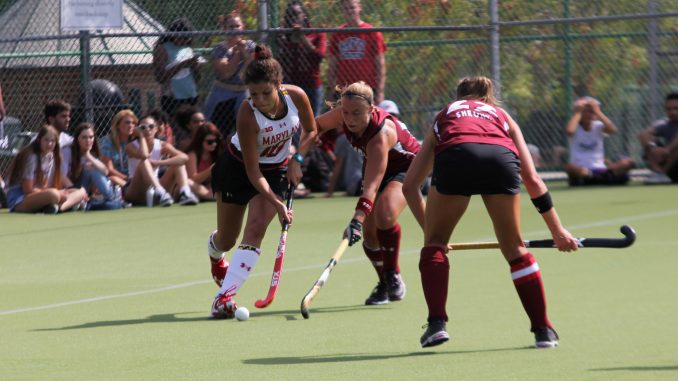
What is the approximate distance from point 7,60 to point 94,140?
1.64m

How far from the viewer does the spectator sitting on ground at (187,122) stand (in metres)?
14.9

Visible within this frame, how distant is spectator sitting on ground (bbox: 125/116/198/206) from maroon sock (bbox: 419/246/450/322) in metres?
8.48

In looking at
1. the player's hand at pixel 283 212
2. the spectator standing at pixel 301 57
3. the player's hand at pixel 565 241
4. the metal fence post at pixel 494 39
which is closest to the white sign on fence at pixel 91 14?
the spectator standing at pixel 301 57

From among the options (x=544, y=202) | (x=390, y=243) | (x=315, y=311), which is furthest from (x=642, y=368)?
(x=390, y=243)

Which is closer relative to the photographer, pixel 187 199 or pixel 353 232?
pixel 353 232

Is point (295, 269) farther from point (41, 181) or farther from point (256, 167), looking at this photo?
point (41, 181)

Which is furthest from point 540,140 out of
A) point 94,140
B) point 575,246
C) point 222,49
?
point 575,246

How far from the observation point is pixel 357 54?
1541 centimetres

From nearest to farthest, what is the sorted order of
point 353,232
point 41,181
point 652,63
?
point 353,232
point 41,181
point 652,63

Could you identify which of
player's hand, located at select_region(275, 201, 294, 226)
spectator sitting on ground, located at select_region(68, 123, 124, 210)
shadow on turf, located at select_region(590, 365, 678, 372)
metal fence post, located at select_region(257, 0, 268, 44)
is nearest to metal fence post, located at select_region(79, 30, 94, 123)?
spectator sitting on ground, located at select_region(68, 123, 124, 210)

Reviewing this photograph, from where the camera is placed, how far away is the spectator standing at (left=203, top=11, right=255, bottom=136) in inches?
592

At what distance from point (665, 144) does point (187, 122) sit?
5672mm

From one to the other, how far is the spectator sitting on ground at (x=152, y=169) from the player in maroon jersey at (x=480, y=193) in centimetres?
838

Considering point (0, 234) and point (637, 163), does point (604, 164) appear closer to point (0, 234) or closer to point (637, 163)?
point (637, 163)
